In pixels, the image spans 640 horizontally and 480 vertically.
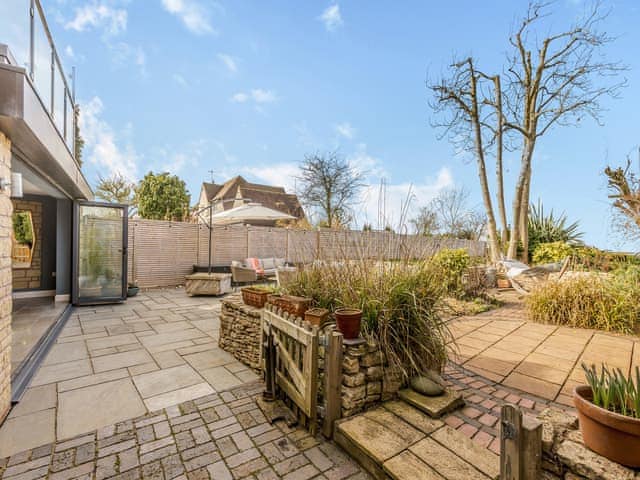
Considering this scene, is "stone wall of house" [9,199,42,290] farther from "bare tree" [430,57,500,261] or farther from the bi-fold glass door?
"bare tree" [430,57,500,261]

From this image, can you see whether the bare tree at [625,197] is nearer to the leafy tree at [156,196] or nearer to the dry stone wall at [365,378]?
the dry stone wall at [365,378]

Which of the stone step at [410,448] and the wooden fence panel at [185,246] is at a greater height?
the wooden fence panel at [185,246]

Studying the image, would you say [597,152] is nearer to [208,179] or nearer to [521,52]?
[521,52]

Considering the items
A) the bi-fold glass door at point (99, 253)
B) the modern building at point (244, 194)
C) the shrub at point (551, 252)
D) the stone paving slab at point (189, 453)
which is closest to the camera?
the stone paving slab at point (189, 453)

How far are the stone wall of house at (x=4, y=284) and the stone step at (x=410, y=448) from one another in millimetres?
2335

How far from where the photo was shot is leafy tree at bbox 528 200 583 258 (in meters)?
9.43

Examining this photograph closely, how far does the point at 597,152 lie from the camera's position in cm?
758

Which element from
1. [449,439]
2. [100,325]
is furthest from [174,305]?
[449,439]

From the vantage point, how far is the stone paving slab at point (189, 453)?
1.59m

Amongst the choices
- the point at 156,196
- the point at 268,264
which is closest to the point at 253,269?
the point at 268,264

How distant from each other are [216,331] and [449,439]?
324 cm

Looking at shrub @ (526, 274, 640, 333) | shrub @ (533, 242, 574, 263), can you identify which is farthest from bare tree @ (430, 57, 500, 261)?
shrub @ (526, 274, 640, 333)

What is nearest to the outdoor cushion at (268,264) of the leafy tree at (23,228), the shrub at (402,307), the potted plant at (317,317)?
the leafy tree at (23,228)

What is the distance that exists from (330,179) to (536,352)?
38.1ft
